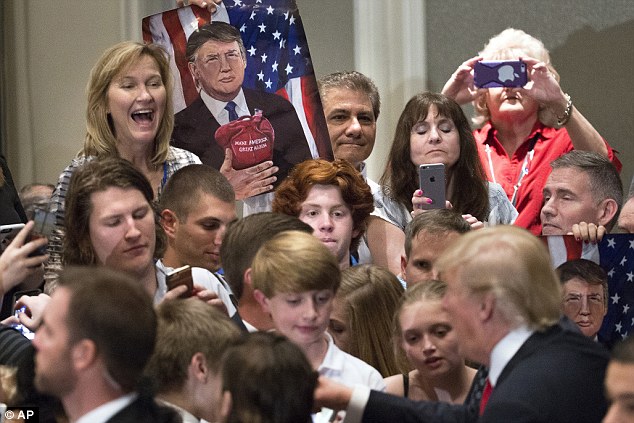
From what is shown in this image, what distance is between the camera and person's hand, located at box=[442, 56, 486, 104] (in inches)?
227

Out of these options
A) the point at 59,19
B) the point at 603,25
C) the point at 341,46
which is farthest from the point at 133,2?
the point at 603,25

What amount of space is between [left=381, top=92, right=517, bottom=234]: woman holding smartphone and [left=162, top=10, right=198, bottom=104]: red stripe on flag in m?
0.82

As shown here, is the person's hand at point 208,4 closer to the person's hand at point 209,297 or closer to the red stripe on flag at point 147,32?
the red stripe on flag at point 147,32

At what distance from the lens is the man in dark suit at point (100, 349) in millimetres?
2869

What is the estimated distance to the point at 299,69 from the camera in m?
5.18

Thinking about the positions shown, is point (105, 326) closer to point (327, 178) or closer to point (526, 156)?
point (327, 178)

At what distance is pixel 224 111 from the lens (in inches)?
200

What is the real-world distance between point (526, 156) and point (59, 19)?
2.65 metres

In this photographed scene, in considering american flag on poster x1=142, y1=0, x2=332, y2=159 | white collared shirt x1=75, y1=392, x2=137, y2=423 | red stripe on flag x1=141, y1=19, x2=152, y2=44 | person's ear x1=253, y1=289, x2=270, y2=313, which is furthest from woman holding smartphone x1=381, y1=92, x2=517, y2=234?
white collared shirt x1=75, y1=392, x2=137, y2=423

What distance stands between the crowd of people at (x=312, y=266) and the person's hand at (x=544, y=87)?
1 centimetres

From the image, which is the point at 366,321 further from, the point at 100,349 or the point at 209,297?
the point at 100,349

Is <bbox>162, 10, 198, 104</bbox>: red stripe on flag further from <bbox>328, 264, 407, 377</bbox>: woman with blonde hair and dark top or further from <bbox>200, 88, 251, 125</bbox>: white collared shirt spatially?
<bbox>328, 264, 407, 377</bbox>: woman with blonde hair and dark top

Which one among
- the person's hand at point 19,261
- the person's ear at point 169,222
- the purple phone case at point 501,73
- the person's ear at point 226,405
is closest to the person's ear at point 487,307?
the person's ear at point 226,405

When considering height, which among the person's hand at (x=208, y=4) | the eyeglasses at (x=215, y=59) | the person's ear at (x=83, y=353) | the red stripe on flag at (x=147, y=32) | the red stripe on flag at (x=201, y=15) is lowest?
the person's ear at (x=83, y=353)
